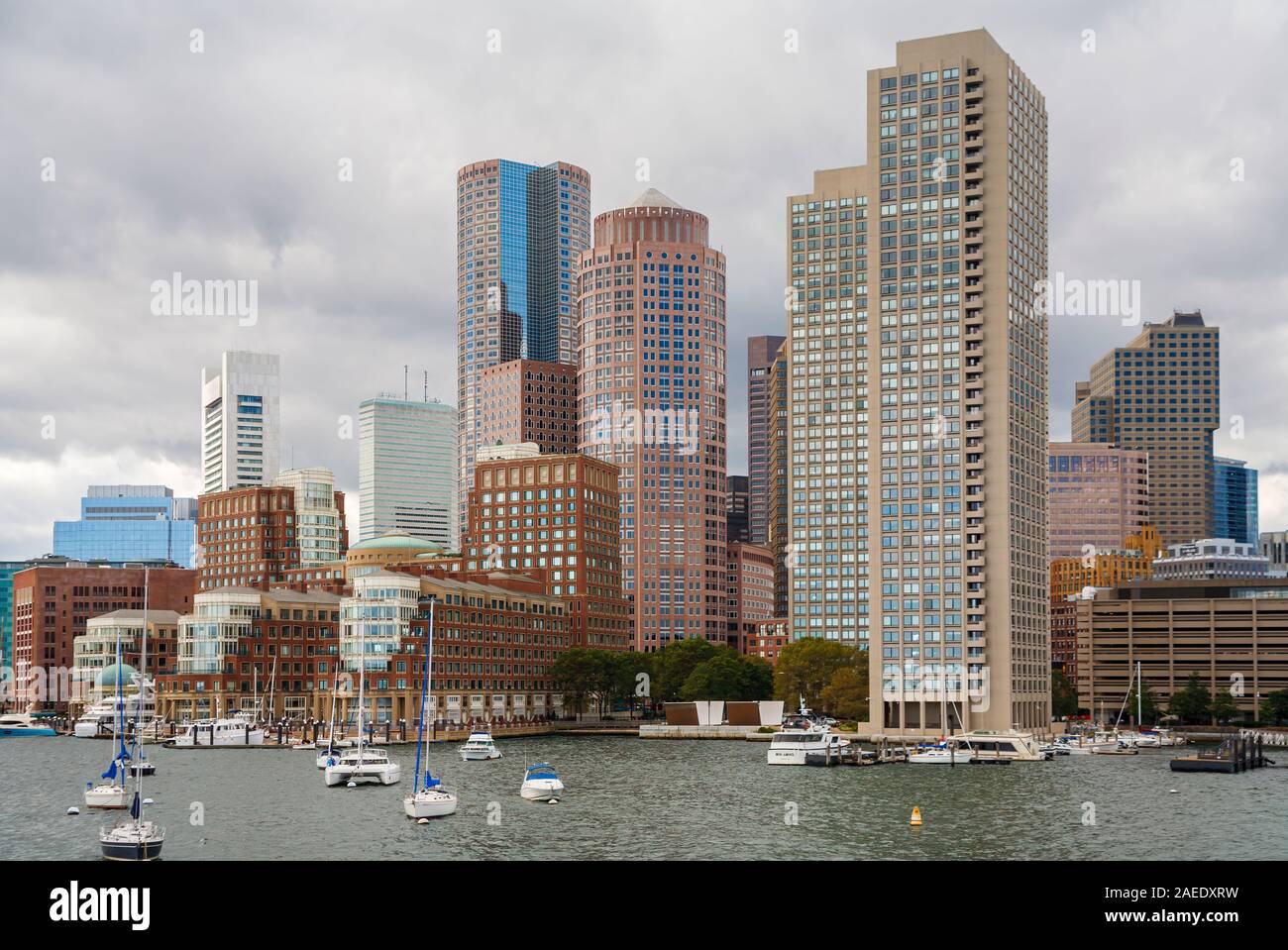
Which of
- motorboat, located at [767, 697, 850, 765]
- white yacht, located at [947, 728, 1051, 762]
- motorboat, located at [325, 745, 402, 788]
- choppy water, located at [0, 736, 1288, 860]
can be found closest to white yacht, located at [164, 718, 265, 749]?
choppy water, located at [0, 736, 1288, 860]

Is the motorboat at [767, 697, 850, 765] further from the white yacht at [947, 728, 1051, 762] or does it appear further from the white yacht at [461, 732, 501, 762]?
the white yacht at [461, 732, 501, 762]

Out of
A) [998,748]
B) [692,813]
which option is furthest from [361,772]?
[998,748]

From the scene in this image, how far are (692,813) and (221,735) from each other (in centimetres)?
11695

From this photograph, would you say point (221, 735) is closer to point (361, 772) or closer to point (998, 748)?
point (361, 772)

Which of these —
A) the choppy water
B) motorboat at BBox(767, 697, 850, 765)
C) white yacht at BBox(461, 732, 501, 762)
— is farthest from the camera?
white yacht at BBox(461, 732, 501, 762)

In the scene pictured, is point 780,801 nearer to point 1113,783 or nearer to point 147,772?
point 1113,783

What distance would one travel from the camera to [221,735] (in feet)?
633

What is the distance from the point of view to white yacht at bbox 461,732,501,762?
531ft

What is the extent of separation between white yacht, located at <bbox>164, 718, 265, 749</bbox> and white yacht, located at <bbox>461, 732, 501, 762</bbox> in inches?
1708

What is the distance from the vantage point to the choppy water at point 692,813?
77.2 meters

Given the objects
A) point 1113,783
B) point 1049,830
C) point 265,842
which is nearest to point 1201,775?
point 1113,783

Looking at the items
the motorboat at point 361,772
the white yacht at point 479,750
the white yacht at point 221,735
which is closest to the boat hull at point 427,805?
the motorboat at point 361,772
